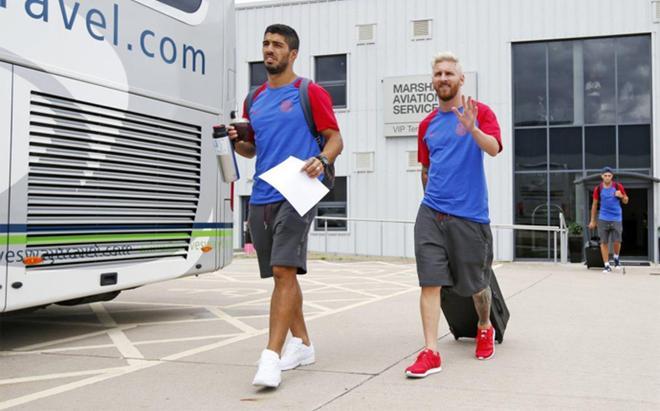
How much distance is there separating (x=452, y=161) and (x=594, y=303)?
14.3ft

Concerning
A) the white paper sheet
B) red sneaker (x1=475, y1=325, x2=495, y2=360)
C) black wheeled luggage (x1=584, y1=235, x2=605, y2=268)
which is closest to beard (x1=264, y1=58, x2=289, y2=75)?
the white paper sheet

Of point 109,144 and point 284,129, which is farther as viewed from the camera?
point 109,144

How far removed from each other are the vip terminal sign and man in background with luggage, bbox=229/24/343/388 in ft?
56.6

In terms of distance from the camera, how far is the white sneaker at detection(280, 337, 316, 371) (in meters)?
4.54

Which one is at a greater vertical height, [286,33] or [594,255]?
[286,33]

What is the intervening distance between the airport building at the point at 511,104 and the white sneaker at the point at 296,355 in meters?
15.1

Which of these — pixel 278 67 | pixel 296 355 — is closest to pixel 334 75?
pixel 278 67

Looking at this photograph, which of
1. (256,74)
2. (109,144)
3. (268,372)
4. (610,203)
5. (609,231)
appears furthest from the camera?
(256,74)

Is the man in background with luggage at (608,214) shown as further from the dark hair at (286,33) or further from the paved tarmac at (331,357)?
the dark hair at (286,33)

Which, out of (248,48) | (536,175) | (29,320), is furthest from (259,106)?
(248,48)

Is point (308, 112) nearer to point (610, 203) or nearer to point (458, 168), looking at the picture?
point (458, 168)

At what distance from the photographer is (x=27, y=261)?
5.23 metres

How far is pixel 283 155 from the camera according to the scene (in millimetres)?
4445

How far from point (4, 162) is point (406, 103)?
17.5m
